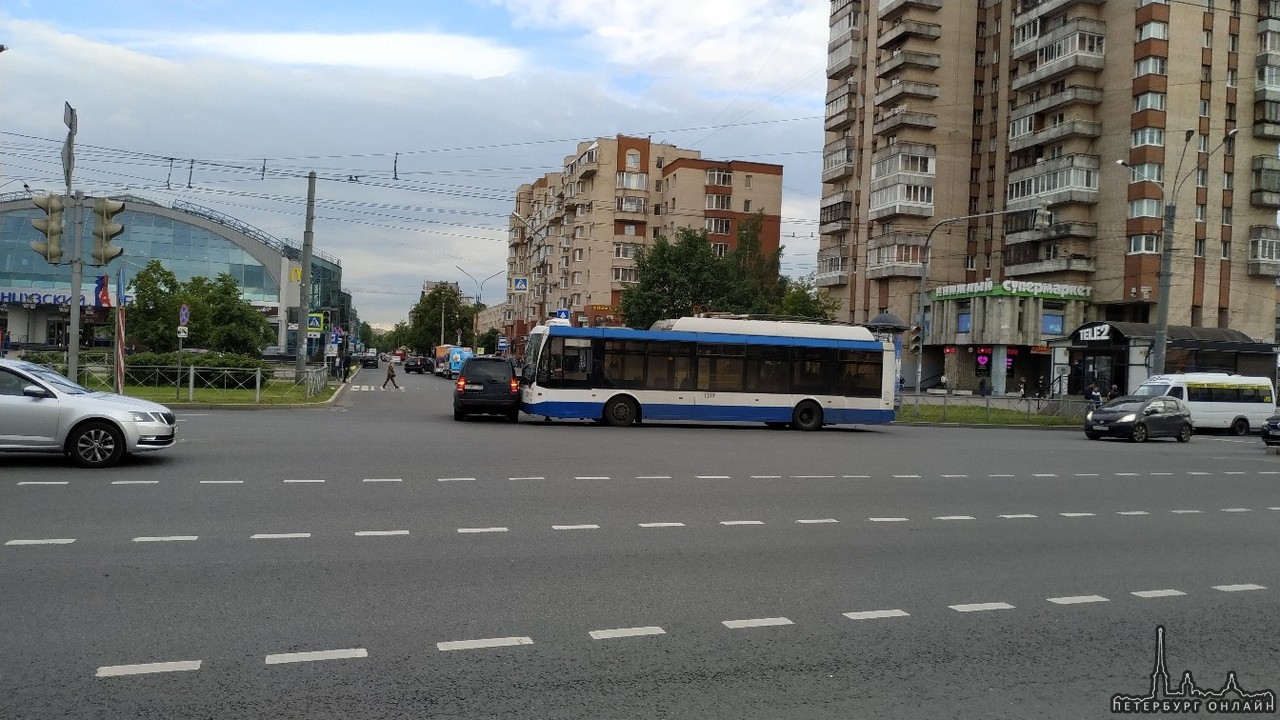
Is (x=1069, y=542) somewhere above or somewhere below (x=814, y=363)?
below

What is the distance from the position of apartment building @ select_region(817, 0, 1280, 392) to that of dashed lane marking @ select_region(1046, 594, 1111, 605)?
44.4m

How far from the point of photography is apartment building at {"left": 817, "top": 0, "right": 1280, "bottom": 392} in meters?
57.9

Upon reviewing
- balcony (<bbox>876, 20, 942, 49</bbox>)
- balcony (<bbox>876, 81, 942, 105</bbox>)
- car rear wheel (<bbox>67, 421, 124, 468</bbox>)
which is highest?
balcony (<bbox>876, 20, 942, 49</bbox>)

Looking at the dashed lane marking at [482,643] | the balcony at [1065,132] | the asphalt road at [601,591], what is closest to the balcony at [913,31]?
the balcony at [1065,132]

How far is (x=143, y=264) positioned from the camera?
9000cm

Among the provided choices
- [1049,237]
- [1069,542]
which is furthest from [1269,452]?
[1049,237]

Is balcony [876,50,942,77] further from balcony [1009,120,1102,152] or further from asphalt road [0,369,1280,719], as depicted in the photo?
asphalt road [0,369,1280,719]

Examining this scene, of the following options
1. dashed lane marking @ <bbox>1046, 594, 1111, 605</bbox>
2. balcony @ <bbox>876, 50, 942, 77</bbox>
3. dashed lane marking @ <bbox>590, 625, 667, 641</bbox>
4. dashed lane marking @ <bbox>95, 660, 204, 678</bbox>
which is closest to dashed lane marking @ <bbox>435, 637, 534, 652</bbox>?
dashed lane marking @ <bbox>590, 625, 667, 641</bbox>

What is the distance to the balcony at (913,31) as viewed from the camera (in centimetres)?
6806

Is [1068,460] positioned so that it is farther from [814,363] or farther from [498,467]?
[498,467]

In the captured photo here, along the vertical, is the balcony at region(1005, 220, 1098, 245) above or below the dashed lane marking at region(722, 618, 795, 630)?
above

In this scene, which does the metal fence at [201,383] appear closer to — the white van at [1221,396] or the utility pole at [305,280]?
A: the utility pole at [305,280]

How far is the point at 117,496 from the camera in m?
10.9

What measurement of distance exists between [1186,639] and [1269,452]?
22.5 meters
